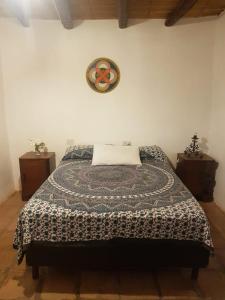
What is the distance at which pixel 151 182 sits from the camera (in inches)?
96.3

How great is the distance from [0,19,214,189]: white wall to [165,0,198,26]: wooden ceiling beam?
0.58 ft

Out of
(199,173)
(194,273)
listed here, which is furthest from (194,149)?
(194,273)

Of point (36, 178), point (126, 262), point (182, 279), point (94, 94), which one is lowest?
point (182, 279)

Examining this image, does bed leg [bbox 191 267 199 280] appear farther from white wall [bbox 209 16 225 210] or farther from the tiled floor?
white wall [bbox 209 16 225 210]

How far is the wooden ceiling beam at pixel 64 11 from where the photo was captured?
248cm

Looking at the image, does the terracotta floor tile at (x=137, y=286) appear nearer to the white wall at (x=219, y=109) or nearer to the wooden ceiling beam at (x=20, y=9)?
the white wall at (x=219, y=109)

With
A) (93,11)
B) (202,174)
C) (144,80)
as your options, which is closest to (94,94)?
(144,80)

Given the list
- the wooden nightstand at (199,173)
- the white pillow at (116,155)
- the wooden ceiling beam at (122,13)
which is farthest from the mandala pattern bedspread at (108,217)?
the wooden ceiling beam at (122,13)

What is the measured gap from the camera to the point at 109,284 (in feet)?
6.29

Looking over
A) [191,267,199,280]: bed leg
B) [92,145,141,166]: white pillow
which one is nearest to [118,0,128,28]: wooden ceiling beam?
[92,145,141,166]: white pillow

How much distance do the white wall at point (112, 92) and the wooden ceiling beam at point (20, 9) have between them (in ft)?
0.81

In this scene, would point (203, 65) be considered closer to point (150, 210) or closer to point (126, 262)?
point (150, 210)

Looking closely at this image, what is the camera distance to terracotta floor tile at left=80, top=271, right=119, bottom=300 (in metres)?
1.81

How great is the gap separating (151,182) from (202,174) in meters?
1.18
